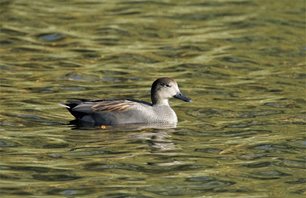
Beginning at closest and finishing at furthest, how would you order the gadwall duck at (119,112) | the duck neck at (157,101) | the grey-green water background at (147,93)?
1. the grey-green water background at (147,93)
2. the gadwall duck at (119,112)
3. the duck neck at (157,101)

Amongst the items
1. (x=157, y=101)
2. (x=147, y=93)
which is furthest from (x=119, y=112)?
(x=147, y=93)

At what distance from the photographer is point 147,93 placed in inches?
713

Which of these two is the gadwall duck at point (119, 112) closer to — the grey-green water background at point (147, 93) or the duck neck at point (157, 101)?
the duck neck at point (157, 101)

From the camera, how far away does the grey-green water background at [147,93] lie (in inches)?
490

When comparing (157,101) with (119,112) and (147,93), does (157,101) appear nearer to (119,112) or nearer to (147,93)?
(119,112)

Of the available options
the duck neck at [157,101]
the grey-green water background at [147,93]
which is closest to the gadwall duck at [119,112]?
the duck neck at [157,101]

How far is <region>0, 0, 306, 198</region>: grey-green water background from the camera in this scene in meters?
12.4

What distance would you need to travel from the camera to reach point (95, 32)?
22656 millimetres

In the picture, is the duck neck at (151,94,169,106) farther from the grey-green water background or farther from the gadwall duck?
the grey-green water background

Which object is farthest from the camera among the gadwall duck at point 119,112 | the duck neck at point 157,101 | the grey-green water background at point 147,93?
the duck neck at point 157,101

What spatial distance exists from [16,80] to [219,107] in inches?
144

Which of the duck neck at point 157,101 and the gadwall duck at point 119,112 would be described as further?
the duck neck at point 157,101

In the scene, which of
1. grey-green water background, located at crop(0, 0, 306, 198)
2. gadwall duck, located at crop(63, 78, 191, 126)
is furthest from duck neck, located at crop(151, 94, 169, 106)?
grey-green water background, located at crop(0, 0, 306, 198)

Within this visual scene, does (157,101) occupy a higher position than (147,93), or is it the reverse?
(157,101)
